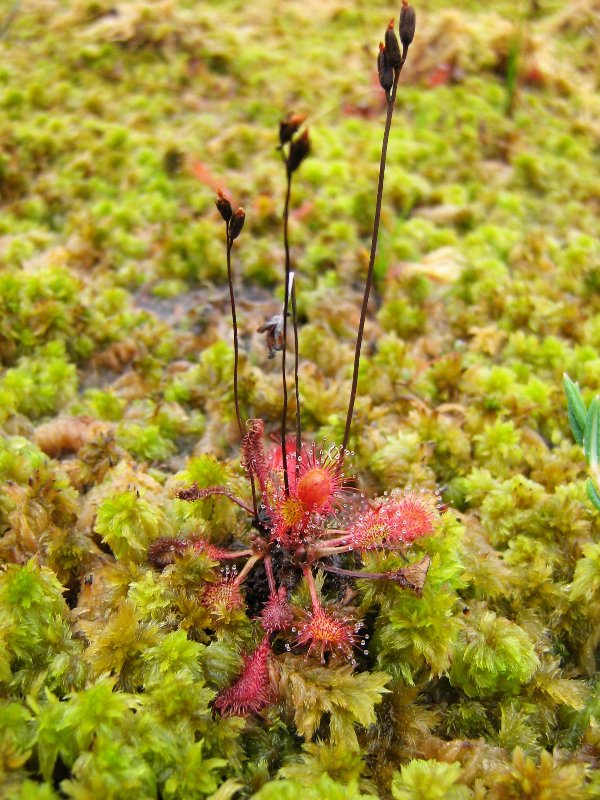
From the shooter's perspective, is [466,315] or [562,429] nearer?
[562,429]

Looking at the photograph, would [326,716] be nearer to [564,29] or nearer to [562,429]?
[562,429]

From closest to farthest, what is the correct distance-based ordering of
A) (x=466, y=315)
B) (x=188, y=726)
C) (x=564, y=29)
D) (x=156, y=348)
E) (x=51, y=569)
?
(x=188, y=726) → (x=51, y=569) → (x=156, y=348) → (x=466, y=315) → (x=564, y=29)

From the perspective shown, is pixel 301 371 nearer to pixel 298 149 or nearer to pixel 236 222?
pixel 236 222

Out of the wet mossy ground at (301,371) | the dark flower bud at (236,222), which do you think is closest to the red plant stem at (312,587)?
the wet mossy ground at (301,371)

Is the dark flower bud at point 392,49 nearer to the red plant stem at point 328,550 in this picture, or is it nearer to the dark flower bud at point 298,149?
the dark flower bud at point 298,149

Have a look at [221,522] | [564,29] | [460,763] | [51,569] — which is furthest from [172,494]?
[564,29]

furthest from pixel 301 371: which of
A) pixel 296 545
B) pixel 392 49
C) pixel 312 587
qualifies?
pixel 392 49

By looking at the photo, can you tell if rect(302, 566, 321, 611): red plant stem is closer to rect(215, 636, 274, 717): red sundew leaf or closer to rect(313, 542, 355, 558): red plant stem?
rect(313, 542, 355, 558): red plant stem
